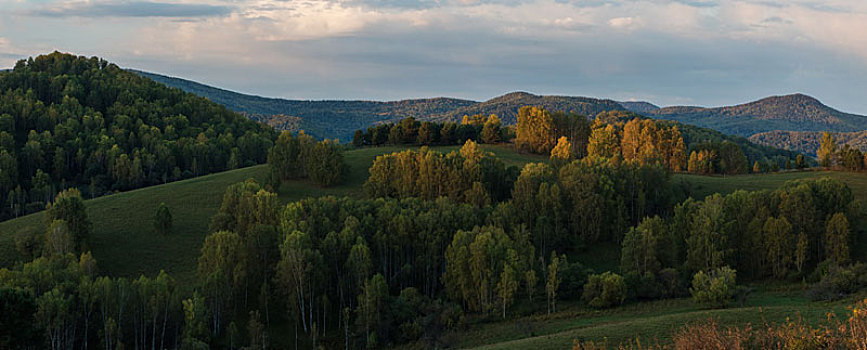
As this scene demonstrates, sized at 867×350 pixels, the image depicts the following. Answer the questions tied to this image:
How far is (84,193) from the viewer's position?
107 meters

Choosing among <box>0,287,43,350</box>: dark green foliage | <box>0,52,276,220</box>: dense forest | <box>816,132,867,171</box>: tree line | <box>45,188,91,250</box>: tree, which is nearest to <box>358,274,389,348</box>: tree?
<box>0,287,43,350</box>: dark green foliage

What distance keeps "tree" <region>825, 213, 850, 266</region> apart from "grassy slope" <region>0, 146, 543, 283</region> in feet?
196

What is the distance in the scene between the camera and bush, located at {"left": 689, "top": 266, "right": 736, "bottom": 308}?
161ft

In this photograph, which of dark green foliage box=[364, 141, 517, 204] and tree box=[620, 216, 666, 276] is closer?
tree box=[620, 216, 666, 276]

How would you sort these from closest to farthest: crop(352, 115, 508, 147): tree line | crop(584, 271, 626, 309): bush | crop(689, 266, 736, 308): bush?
crop(689, 266, 736, 308): bush < crop(584, 271, 626, 309): bush < crop(352, 115, 508, 147): tree line

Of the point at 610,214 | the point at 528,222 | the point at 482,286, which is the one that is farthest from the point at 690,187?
the point at 482,286

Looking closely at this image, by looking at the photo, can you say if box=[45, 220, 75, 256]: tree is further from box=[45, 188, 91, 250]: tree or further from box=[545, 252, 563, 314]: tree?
box=[545, 252, 563, 314]: tree

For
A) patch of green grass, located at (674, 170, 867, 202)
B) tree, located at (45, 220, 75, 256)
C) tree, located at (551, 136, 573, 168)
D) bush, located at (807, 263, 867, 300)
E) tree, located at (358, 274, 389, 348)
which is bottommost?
tree, located at (358, 274, 389, 348)

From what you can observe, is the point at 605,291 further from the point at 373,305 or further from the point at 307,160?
the point at 307,160

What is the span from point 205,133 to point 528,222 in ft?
306

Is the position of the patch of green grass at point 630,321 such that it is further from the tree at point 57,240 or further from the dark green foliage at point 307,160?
the dark green foliage at point 307,160

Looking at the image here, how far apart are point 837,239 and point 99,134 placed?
13080cm

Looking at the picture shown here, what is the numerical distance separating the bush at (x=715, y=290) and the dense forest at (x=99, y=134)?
322ft

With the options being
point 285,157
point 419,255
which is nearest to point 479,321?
point 419,255
